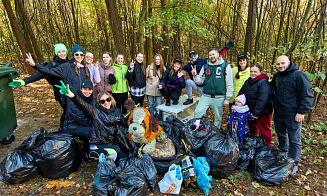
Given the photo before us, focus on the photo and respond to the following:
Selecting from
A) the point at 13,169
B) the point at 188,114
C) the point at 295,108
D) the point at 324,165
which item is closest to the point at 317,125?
the point at 324,165

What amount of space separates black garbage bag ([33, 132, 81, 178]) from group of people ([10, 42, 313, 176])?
33 cm

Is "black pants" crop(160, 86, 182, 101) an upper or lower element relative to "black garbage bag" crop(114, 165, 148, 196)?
upper

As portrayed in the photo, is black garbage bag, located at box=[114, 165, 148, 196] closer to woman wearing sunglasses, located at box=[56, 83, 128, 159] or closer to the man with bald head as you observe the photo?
woman wearing sunglasses, located at box=[56, 83, 128, 159]

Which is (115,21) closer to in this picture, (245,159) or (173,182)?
(173,182)

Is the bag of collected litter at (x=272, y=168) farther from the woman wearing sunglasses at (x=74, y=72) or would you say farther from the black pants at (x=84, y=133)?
the woman wearing sunglasses at (x=74, y=72)

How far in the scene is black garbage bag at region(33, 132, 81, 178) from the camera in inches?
97.9

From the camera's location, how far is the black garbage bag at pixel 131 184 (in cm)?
215

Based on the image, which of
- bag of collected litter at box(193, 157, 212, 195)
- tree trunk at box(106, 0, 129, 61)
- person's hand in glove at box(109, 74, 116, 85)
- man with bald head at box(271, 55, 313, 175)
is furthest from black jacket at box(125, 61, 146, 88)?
man with bald head at box(271, 55, 313, 175)

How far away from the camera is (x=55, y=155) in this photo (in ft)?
8.16

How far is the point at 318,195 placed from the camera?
248 cm

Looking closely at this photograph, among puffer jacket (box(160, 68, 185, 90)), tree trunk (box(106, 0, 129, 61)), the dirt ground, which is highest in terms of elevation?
tree trunk (box(106, 0, 129, 61))

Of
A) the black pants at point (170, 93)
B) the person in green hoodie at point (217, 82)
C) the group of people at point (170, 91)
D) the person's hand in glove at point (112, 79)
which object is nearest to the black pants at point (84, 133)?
the group of people at point (170, 91)

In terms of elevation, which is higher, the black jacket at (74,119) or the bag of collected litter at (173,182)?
the black jacket at (74,119)

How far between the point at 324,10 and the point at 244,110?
2801 mm
